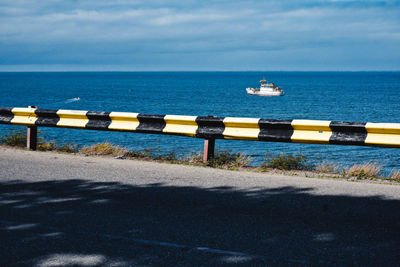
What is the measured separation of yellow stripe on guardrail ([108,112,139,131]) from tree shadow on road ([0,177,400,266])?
2.49 meters

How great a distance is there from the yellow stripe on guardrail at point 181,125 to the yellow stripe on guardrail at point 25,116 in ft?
9.61

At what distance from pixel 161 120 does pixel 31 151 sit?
2788mm

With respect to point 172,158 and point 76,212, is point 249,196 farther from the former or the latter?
point 172,158

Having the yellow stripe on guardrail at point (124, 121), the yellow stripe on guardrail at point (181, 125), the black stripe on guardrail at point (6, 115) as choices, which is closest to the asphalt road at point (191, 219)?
the yellow stripe on guardrail at point (181, 125)

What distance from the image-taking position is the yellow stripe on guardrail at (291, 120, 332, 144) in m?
7.26

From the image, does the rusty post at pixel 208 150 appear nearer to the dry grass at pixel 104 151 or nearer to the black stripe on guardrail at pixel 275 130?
the black stripe on guardrail at pixel 275 130

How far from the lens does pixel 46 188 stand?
6.09 meters

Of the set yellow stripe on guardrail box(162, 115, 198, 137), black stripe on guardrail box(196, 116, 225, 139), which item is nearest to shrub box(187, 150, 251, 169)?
black stripe on guardrail box(196, 116, 225, 139)

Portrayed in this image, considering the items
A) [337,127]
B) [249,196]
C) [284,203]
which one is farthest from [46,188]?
[337,127]

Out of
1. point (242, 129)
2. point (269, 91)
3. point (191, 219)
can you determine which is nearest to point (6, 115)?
point (242, 129)

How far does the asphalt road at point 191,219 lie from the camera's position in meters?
3.84

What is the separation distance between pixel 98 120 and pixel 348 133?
454 centimetres

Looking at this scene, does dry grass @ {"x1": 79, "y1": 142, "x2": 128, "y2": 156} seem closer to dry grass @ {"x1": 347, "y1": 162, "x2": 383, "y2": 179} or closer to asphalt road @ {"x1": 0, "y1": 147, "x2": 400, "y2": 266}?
asphalt road @ {"x1": 0, "y1": 147, "x2": 400, "y2": 266}

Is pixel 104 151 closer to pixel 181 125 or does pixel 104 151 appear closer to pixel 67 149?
pixel 67 149
